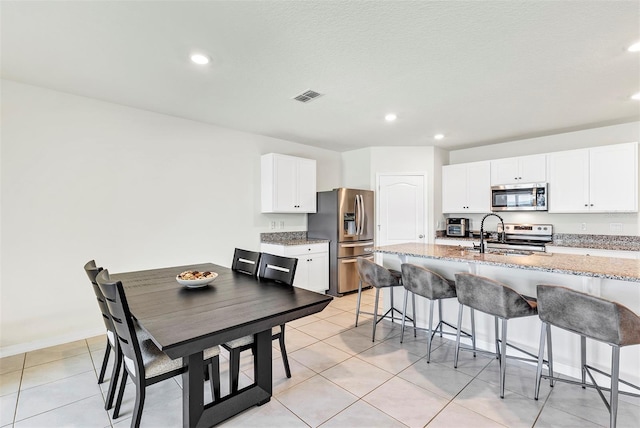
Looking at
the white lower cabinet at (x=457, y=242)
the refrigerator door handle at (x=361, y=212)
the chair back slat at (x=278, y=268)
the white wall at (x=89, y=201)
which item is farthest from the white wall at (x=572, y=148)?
the white wall at (x=89, y=201)

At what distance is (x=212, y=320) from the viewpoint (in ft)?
5.36

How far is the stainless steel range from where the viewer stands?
4418mm

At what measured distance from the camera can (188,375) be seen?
1696 mm

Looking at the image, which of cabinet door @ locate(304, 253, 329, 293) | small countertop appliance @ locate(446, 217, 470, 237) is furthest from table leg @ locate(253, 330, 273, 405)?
small countertop appliance @ locate(446, 217, 470, 237)

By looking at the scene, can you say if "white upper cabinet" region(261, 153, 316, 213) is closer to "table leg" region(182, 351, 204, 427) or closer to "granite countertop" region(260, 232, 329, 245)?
"granite countertop" region(260, 232, 329, 245)

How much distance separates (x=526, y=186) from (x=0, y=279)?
6.34m

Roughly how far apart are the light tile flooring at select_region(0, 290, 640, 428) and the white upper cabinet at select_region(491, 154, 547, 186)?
2987 mm

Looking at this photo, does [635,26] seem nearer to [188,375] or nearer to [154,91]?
[188,375]

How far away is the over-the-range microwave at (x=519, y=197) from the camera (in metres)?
4.40

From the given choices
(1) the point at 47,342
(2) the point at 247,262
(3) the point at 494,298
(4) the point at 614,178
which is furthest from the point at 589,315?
(1) the point at 47,342

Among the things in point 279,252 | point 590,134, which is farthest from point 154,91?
point 590,134

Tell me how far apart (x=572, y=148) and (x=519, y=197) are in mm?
972

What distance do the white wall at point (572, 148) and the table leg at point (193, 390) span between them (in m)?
5.02

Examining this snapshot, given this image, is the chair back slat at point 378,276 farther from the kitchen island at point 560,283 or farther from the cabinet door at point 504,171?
the cabinet door at point 504,171
